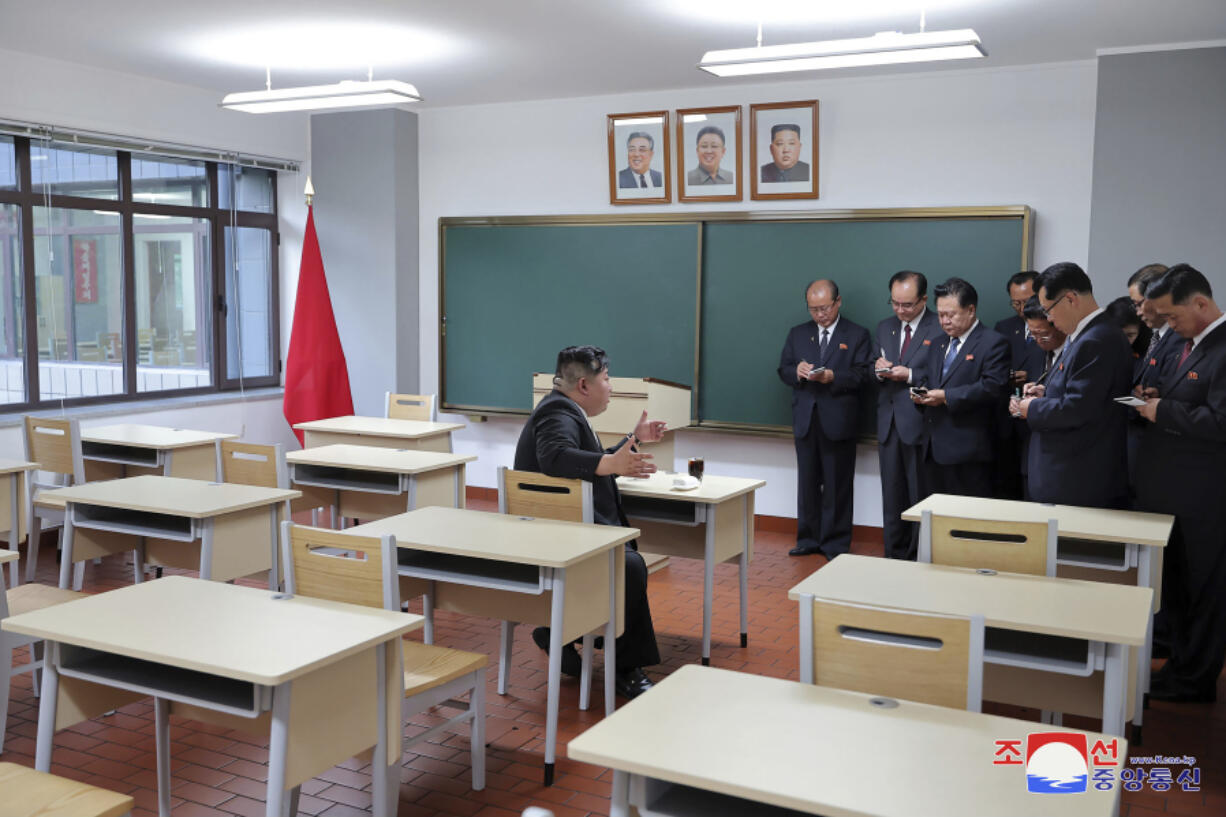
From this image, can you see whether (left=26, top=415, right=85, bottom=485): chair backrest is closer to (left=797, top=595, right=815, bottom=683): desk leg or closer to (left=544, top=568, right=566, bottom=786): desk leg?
(left=544, top=568, right=566, bottom=786): desk leg

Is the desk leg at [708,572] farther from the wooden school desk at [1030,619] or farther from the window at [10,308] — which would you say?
the window at [10,308]

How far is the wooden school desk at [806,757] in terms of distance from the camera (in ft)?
5.32

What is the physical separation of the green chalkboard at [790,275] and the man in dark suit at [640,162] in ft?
1.82

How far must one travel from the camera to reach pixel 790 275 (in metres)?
6.89

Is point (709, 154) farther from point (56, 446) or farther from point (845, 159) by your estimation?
point (56, 446)

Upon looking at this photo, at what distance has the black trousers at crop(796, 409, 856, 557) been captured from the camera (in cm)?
654

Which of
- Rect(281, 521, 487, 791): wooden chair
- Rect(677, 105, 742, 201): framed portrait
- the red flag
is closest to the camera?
Rect(281, 521, 487, 791): wooden chair

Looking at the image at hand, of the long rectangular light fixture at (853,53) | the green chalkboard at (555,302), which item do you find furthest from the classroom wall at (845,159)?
the long rectangular light fixture at (853,53)

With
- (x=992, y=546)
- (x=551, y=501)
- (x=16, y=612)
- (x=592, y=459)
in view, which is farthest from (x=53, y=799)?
(x=992, y=546)

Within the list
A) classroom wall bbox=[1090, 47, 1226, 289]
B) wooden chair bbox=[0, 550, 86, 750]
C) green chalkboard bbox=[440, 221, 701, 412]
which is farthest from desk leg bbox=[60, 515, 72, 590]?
classroom wall bbox=[1090, 47, 1226, 289]

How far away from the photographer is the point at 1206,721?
388 centimetres

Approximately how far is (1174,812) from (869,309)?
3.96 m

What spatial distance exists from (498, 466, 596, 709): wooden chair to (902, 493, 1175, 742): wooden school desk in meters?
1.14

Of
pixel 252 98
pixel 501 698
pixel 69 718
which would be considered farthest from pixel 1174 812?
pixel 252 98
